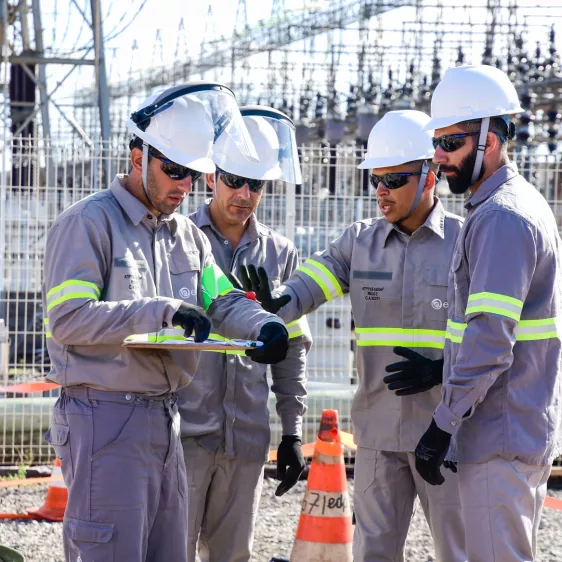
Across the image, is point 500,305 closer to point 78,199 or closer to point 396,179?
point 396,179

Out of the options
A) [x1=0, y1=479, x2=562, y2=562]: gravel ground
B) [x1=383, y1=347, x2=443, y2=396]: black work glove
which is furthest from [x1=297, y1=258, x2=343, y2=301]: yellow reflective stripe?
[x1=0, y1=479, x2=562, y2=562]: gravel ground

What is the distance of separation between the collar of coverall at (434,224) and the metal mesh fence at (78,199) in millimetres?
3963

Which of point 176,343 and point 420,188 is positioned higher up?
point 420,188

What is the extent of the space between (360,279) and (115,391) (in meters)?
1.52

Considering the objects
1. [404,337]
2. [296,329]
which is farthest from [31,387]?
[404,337]

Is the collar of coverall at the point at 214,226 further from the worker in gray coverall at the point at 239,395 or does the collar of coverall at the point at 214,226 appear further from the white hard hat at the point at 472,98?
the white hard hat at the point at 472,98

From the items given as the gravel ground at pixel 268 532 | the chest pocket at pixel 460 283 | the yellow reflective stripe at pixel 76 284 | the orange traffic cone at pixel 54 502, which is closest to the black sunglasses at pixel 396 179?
the chest pocket at pixel 460 283

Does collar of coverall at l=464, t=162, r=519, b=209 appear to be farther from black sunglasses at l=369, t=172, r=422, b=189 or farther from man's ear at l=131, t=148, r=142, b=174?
man's ear at l=131, t=148, r=142, b=174

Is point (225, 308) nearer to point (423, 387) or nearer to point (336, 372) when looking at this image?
point (423, 387)

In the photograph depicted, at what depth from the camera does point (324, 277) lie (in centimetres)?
505

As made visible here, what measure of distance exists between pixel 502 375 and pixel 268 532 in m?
3.62

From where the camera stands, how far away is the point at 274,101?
30.9 metres

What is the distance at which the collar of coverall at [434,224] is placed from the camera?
4.91 meters

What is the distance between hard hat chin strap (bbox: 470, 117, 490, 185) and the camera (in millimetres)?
4129
